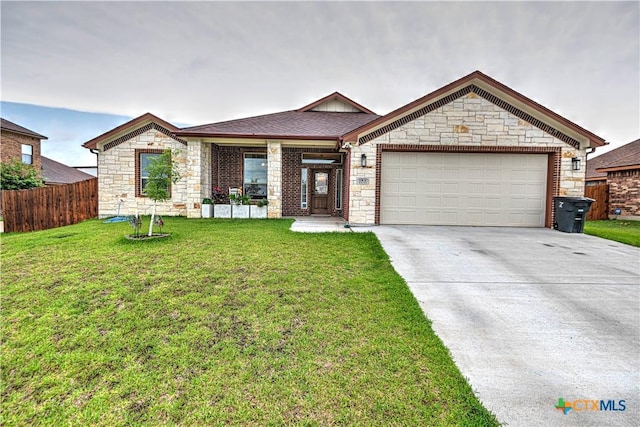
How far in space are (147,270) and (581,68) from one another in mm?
17445

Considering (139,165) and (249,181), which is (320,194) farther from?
(139,165)

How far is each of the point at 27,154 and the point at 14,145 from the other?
0.99 meters

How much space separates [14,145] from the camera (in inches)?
667

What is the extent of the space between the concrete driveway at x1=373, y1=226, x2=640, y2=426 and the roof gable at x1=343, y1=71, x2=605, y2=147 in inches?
171

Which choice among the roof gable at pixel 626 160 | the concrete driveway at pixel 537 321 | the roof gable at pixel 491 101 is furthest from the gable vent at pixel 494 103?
the roof gable at pixel 626 160

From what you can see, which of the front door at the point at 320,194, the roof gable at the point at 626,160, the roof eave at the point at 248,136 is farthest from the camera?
the roof gable at the point at 626,160

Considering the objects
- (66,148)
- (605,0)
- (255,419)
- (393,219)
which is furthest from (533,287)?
(66,148)

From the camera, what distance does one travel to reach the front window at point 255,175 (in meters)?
13.1

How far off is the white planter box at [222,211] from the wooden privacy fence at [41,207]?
524 cm

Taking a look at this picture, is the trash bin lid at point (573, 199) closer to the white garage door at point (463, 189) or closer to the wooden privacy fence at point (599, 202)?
the white garage door at point (463, 189)

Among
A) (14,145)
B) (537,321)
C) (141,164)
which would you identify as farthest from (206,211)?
A: (14,145)

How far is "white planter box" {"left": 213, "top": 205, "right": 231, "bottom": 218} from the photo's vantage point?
1163 centimetres

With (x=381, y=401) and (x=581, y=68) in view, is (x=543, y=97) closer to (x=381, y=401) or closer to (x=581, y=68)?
(x=581, y=68)

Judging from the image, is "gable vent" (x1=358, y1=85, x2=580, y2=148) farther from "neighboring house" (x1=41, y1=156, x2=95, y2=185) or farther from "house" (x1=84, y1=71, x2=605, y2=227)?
"neighboring house" (x1=41, y1=156, x2=95, y2=185)
